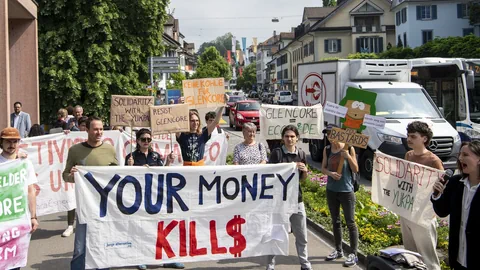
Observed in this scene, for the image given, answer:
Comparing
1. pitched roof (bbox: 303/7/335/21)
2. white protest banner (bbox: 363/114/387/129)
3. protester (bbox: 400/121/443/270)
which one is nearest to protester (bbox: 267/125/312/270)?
white protest banner (bbox: 363/114/387/129)

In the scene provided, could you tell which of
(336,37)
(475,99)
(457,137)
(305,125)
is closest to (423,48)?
(336,37)

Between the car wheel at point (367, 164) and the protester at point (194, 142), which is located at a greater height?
the protester at point (194, 142)

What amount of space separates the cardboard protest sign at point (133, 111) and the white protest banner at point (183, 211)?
7.30 feet

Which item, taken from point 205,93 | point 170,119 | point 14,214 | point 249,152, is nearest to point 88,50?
point 205,93

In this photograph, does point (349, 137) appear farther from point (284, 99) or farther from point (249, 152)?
point (284, 99)

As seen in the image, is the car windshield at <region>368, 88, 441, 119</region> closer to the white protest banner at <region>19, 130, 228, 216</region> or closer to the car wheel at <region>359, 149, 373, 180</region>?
the car wheel at <region>359, 149, 373, 180</region>

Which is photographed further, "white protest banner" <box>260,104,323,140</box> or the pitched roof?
the pitched roof

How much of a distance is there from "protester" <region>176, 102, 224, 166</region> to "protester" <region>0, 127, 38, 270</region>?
2526 mm

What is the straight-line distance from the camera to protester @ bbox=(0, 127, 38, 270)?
5849 mm

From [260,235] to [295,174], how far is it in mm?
816

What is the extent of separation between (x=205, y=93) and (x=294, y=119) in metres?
2.52

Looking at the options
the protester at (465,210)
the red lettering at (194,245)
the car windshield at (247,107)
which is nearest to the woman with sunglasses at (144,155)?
the red lettering at (194,245)

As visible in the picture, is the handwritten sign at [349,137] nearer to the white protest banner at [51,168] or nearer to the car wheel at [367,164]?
the white protest banner at [51,168]

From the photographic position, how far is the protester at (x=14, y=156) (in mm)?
5849
